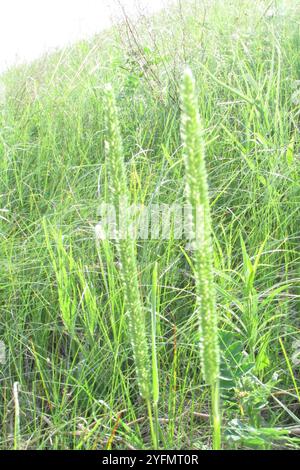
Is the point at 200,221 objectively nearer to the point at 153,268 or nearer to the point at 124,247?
the point at 124,247

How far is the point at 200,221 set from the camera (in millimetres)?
828

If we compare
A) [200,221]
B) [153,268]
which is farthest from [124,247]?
[153,268]

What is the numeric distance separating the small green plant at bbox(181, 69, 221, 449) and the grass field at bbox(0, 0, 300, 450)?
21 mm

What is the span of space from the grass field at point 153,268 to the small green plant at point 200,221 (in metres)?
0.02

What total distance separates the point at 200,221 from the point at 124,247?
0.16 meters

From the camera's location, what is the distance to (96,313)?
5.72 feet

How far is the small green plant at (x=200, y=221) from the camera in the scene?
0.78 metres

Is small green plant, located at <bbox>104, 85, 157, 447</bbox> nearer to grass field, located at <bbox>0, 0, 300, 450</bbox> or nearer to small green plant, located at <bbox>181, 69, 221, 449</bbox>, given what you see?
grass field, located at <bbox>0, 0, 300, 450</bbox>

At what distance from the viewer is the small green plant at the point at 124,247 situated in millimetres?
856

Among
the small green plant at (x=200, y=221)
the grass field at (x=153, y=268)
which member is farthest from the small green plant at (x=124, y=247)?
the small green plant at (x=200, y=221)

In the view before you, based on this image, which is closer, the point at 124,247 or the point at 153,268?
the point at 124,247

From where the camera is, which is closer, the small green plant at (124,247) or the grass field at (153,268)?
the small green plant at (124,247)

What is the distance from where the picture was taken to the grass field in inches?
56.2

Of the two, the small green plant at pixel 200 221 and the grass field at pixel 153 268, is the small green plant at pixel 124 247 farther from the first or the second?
the small green plant at pixel 200 221
